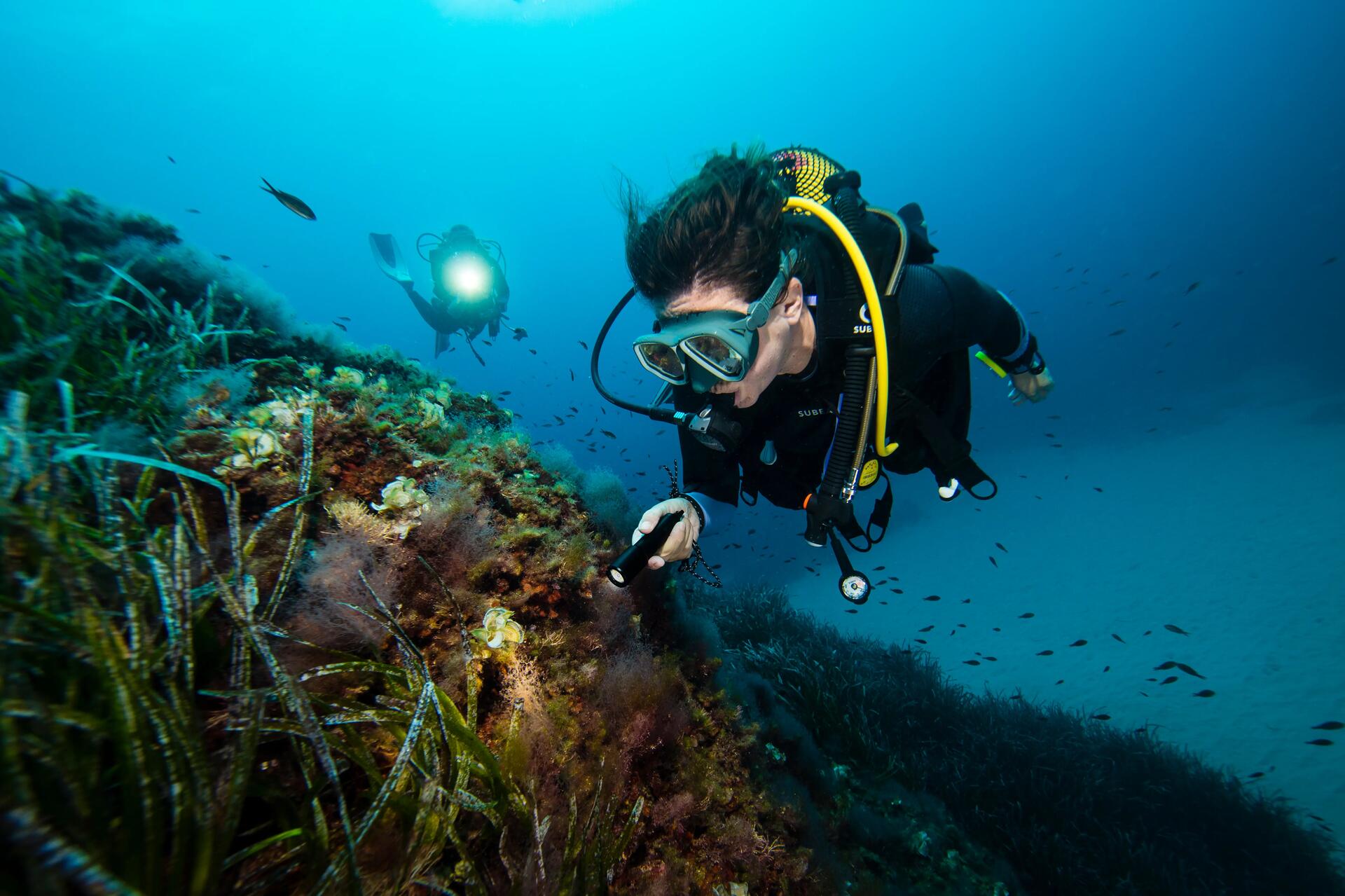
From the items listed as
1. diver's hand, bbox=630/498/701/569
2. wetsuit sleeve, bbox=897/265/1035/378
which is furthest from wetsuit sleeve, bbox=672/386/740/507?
wetsuit sleeve, bbox=897/265/1035/378

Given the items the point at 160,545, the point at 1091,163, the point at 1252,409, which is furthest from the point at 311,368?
the point at 1091,163

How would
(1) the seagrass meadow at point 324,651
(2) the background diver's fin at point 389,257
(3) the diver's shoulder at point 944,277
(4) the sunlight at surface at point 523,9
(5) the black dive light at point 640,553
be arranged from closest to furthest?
(1) the seagrass meadow at point 324,651
(5) the black dive light at point 640,553
(3) the diver's shoulder at point 944,277
(2) the background diver's fin at point 389,257
(4) the sunlight at surface at point 523,9

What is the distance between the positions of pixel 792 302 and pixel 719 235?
0.64 m

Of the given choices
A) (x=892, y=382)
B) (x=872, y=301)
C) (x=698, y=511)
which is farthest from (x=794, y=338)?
(x=698, y=511)

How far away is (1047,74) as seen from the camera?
74562 mm

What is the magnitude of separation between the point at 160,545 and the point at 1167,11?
116 m

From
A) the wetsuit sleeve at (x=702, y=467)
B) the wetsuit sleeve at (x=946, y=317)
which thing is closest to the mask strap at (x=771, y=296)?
the wetsuit sleeve at (x=702, y=467)

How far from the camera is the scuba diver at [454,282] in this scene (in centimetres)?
1114

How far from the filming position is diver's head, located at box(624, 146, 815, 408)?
277 cm

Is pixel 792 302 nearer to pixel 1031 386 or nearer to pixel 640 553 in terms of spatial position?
pixel 640 553

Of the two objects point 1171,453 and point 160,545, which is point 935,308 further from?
point 1171,453

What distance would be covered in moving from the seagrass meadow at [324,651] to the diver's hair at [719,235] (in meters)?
1.54

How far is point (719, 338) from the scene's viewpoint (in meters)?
2.73

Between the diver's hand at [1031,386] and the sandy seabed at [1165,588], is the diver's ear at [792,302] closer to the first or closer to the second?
the diver's hand at [1031,386]
